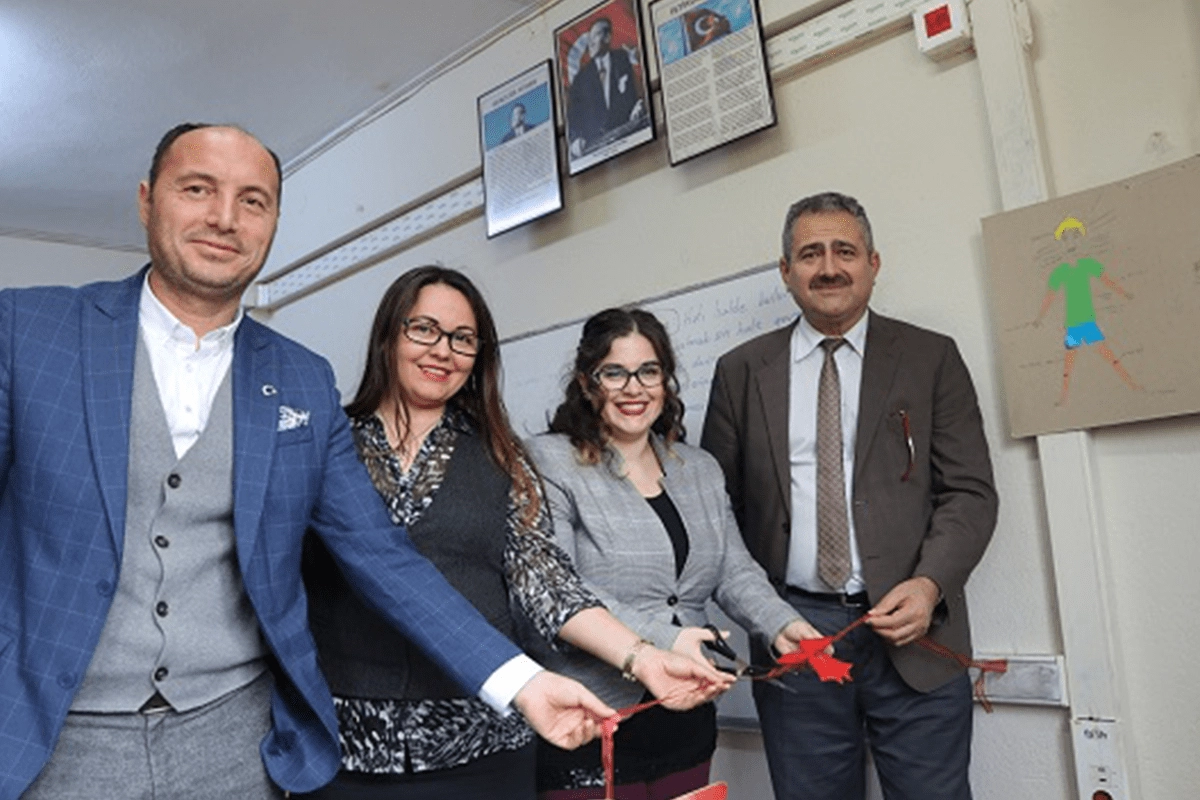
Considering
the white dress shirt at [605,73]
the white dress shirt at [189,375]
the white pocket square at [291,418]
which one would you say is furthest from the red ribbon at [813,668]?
the white dress shirt at [605,73]

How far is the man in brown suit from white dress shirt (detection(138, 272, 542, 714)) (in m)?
0.87

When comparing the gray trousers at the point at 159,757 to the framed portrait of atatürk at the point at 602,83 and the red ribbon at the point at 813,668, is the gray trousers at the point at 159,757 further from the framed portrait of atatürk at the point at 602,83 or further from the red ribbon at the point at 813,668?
the framed portrait of atatürk at the point at 602,83

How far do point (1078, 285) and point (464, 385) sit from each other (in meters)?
1.32

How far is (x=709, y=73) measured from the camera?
A: 2.78m

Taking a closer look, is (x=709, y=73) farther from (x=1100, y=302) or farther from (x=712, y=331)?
(x=1100, y=302)

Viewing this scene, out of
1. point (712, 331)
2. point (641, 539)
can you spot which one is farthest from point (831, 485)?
point (712, 331)

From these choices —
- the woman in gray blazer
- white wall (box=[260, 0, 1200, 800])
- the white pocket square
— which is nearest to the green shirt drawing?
white wall (box=[260, 0, 1200, 800])

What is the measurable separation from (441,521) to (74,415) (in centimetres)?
58

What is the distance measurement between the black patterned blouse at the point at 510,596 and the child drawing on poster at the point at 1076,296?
121 centimetres

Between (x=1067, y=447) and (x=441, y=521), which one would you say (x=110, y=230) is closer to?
(x=441, y=521)

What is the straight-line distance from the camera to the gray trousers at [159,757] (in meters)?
1.10

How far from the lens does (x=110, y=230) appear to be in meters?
5.21

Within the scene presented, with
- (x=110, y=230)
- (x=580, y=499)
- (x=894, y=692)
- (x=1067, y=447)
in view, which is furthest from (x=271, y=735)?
(x=110, y=230)

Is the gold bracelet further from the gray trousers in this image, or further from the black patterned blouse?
the gray trousers
